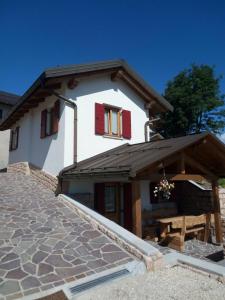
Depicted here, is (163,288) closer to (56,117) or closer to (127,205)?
(127,205)

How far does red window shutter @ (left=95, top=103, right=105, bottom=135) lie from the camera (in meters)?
10.3

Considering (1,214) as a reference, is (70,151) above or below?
above

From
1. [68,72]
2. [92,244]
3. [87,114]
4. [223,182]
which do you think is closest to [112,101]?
[87,114]

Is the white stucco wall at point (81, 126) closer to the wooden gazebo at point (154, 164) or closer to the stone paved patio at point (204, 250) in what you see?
the wooden gazebo at point (154, 164)

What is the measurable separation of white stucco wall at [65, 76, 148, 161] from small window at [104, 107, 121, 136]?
1.06 ft

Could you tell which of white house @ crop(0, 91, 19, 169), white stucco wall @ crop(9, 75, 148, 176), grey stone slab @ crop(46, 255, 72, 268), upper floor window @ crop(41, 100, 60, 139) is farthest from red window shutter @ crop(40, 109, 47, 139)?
white house @ crop(0, 91, 19, 169)

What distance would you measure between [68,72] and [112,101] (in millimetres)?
2825

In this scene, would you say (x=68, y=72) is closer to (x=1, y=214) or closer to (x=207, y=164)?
(x=1, y=214)

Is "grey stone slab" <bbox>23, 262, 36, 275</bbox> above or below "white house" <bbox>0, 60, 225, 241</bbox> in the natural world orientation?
below

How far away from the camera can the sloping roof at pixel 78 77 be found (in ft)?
29.0

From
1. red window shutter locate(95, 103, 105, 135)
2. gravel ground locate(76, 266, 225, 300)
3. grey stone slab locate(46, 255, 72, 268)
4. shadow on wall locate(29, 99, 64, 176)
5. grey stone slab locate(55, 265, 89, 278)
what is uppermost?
red window shutter locate(95, 103, 105, 135)

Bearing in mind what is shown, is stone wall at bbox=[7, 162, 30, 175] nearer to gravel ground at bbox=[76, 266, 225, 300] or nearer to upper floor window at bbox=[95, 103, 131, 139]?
upper floor window at bbox=[95, 103, 131, 139]

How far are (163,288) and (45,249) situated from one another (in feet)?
8.44

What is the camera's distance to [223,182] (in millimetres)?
22484
